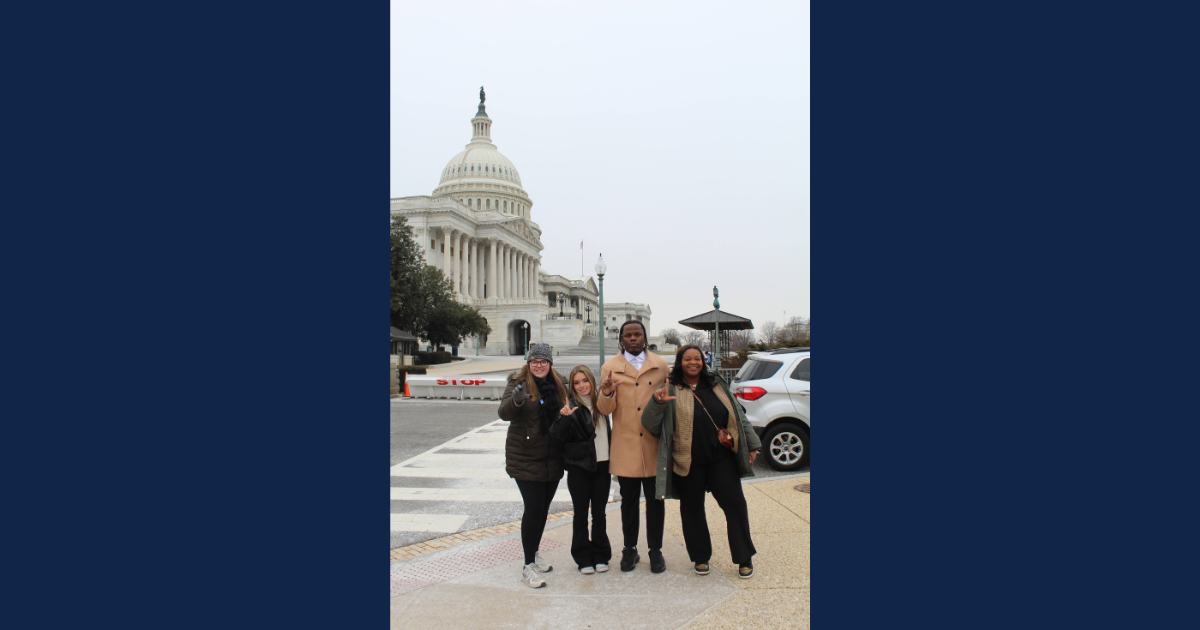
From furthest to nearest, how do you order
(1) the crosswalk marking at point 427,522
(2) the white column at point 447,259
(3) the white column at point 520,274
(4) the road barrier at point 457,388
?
(3) the white column at point 520,274 → (2) the white column at point 447,259 → (4) the road barrier at point 457,388 → (1) the crosswalk marking at point 427,522

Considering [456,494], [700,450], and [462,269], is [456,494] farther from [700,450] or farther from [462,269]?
[462,269]

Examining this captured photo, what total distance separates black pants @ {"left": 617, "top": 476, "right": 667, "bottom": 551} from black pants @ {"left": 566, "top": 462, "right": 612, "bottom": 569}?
0.16 m

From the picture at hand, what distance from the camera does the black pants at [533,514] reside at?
486cm

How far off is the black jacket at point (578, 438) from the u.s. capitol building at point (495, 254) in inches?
1686

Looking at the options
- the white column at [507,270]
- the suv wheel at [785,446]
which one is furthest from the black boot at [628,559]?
the white column at [507,270]

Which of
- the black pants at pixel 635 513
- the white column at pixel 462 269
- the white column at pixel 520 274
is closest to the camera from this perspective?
the black pants at pixel 635 513

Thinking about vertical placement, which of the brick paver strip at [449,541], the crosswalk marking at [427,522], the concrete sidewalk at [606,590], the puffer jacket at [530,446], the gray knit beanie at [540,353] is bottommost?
the crosswalk marking at [427,522]

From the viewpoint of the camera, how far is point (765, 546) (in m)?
5.51

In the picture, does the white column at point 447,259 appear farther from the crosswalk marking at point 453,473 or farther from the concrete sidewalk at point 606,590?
the concrete sidewalk at point 606,590

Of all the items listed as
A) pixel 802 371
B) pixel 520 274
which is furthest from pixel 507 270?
pixel 802 371

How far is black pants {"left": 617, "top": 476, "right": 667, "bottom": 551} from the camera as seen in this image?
505cm

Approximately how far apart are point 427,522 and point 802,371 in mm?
5515

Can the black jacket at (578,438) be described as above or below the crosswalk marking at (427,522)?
above

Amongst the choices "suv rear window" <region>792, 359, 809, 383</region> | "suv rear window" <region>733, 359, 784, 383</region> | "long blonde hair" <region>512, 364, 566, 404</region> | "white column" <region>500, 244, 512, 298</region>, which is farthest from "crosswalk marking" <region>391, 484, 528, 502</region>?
"white column" <region>500, 244, 512, 298</region>
